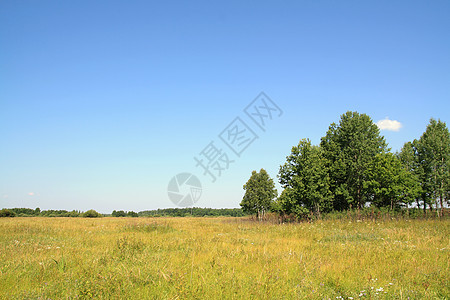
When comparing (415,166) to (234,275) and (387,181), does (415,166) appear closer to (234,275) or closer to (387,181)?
(387,181)

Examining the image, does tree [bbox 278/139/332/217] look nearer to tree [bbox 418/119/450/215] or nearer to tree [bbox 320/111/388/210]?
tree [bbox 320/111/388/210]

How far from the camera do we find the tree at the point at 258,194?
1854 inches

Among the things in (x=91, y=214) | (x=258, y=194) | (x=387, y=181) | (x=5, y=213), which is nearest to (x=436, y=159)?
(x=387, y=181)

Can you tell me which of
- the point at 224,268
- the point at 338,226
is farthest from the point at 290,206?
the point at 224,268

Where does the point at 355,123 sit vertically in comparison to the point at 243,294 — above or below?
above

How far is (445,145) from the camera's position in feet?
122

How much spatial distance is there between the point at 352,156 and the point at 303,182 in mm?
9602

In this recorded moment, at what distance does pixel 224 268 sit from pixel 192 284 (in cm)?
118

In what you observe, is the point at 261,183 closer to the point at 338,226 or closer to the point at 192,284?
the point at 338,226

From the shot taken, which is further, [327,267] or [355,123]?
[355,123]

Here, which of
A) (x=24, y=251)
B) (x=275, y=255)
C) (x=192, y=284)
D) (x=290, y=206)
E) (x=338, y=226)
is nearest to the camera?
(x=192, y=284)

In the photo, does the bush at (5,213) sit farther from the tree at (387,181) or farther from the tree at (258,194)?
the tree at (387,181)

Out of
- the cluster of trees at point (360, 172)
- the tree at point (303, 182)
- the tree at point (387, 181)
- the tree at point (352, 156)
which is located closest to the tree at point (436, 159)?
the cluster of trees at point (360, 172)

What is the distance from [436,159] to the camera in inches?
1474
